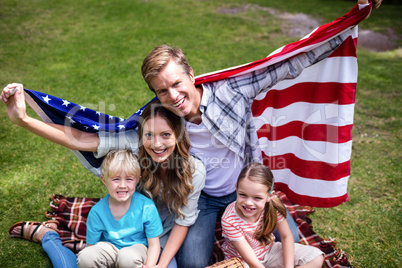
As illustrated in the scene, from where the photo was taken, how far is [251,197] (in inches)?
106

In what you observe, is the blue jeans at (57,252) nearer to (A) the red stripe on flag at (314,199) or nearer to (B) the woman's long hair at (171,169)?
(B) the woman's long hair at (171,169)

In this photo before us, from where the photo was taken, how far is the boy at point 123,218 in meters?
2.63

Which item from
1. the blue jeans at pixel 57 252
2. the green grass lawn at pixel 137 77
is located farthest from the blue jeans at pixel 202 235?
the green grass lawn at pixel 137 77

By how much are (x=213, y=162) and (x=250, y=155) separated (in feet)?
1.20

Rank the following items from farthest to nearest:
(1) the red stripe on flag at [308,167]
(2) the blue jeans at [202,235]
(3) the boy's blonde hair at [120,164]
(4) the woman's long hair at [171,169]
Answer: (1) the red stripe on flag at [308,167]
(2) the blue jeans at [202,235]
(4) the woman's long hair at [171,169]
(3) the boy's blonde hair at [120,164]

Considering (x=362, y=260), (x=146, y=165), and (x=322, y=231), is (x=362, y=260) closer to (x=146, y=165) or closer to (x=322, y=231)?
(x=322, y=231)

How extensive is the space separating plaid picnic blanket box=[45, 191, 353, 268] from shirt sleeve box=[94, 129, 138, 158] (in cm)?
105

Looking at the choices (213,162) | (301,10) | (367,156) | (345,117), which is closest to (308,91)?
(345,117)

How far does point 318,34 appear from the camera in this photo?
2.84m

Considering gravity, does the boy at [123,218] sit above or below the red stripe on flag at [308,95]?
below

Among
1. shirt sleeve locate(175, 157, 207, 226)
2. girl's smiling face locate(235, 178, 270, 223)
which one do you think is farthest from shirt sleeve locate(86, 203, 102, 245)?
girl's smiling face locate(235, 178, 270, 223)

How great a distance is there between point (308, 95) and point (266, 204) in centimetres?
118

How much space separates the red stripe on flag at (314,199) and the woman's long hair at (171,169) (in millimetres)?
1258

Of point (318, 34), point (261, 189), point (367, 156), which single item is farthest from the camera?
point (367, 156)
